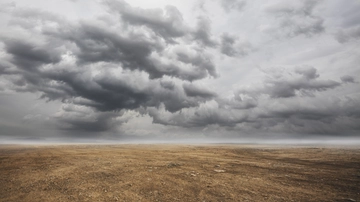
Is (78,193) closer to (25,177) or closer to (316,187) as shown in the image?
(25,177)

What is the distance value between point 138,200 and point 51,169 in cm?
1156

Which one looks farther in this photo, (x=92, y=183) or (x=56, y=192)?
(x=92, y=183)

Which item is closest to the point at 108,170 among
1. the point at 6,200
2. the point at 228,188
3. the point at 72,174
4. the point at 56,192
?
the point at 72,174

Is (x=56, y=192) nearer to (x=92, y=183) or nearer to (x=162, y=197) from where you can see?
(x=92, y=183)

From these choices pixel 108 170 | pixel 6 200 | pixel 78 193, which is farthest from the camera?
pixel 108 170

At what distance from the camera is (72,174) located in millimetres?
16062

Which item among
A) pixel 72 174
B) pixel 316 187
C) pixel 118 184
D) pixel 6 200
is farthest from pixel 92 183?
Answer: pixel 316 187

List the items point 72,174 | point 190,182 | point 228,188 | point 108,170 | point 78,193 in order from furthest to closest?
point 108,170 → point 72,174 → point 190,182 → point 228,188 → point 78,193

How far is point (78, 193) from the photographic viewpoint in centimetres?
1191

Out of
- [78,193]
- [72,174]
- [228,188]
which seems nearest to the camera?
[78,193]

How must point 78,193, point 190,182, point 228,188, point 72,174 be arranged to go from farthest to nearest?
point 72,174 → point 190,182 → point 228,188 → point 78,193

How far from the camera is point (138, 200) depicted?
11070 millimetres

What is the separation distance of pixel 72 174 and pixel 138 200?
8.14m

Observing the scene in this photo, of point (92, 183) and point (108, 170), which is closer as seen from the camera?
point (92, 183)
